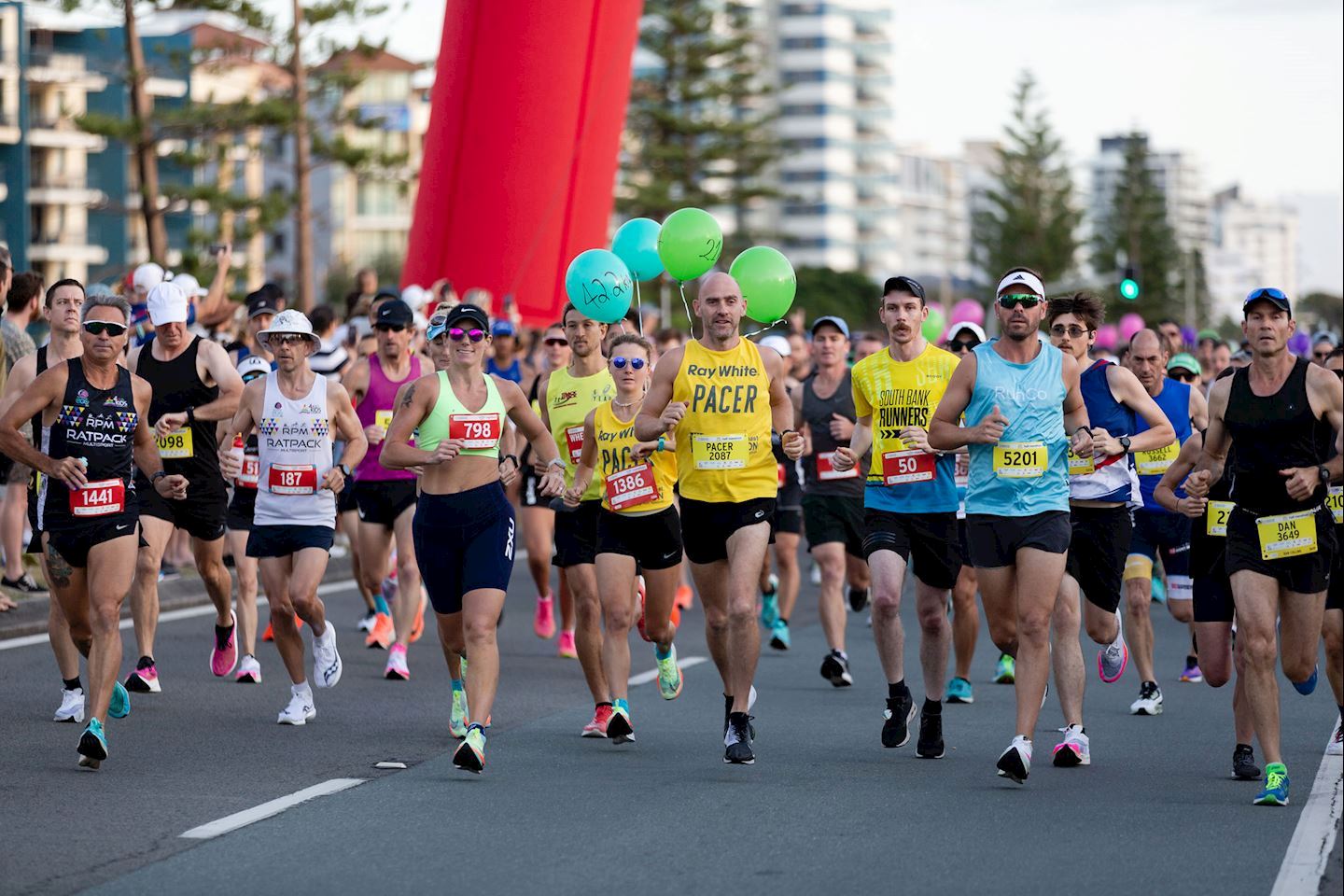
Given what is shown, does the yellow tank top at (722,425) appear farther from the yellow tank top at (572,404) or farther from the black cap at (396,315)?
the black cap at (396,315)

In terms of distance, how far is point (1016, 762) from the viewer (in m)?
8.89

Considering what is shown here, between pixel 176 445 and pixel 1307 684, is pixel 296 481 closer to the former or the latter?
pixel 176 445

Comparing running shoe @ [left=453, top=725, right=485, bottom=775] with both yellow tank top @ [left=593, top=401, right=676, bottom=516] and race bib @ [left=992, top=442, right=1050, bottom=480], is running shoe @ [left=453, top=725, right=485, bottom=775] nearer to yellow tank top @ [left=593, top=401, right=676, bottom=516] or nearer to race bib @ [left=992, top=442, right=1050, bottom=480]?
yellow tank top @ [left=593, top=401, right=676, bottom=516]

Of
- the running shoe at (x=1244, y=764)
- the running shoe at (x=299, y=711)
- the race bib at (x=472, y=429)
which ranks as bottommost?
the running shoe at (x=1244, y=764)

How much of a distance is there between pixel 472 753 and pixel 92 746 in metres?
1.58

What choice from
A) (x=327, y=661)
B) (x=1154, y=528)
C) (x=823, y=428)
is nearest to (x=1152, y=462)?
(x=1154, y=528)

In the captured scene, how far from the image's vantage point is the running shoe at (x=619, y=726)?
1027cm

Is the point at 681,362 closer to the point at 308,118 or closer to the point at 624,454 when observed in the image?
the point at 624,454

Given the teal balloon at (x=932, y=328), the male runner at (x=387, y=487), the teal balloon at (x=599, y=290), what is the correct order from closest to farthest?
1. the teal balloon at (x=599, y=290)
2. the male runner at (x=387, y=487)
3. the teal balloon at (x=932, y=328)

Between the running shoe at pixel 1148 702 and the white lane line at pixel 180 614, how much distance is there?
5149 millimetres

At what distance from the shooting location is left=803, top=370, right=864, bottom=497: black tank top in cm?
1405

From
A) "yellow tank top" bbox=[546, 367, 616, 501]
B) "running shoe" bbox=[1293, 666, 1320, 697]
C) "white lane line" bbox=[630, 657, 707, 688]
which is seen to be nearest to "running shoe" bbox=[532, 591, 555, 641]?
"white lane line" bbox=[630, 657, 707, 688]

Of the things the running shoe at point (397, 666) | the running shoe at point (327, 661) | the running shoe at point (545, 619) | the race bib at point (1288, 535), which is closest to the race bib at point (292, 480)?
the running shoe at point (327, 661)

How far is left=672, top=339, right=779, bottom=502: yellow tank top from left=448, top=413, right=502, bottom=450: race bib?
2.84ft
